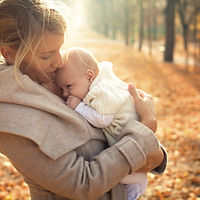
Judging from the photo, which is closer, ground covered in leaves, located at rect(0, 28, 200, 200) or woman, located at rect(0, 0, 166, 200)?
woman, located at rect(0, 0, 166, 200)

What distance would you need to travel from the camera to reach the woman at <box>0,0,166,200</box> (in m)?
1.48

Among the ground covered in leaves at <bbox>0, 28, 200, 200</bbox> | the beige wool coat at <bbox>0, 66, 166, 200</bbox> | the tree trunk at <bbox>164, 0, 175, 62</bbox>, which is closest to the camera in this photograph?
the beige wool coat at <bbox>0, 66, 166, 200</bbox>

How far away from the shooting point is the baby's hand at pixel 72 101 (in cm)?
178

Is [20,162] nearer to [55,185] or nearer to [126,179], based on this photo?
[55,185]

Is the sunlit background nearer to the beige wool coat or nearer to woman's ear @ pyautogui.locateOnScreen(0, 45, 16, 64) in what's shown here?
woman's ear @ pyautogui.locateOnScreen(0, 45, 16, 64)

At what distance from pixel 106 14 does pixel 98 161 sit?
45.8 m

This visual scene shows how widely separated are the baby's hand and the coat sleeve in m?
0.31

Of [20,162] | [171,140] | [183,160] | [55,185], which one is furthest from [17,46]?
[171,140]

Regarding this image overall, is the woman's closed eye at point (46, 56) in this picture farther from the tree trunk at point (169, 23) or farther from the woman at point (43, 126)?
the tree trunk at point (169, 23)

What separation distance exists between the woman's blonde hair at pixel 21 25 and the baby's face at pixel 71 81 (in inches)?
15.2

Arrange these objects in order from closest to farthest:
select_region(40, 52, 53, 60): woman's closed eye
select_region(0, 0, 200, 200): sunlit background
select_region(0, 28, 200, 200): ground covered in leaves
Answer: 1. select_region(40, 52, 53, 60): woman's closed eye
2. select_region(0, 0, 200, 200): sunlit background
3. select_region(0, 28, 200, 200): ground covered in leaves

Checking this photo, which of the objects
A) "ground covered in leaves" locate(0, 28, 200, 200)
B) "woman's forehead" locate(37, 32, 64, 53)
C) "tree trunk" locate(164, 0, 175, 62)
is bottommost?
"ground covered in leaves" locate(0, 28, 200, 200)

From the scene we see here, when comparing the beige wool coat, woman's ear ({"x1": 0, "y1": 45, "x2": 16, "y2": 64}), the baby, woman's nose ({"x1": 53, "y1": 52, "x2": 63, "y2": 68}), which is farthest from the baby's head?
woman's ear ({"x1": 0, "y1": 45, "x2": 16, "y2": 64})

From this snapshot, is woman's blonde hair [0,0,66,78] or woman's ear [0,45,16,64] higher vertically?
woman's blonde hair [0,0,66,78]
